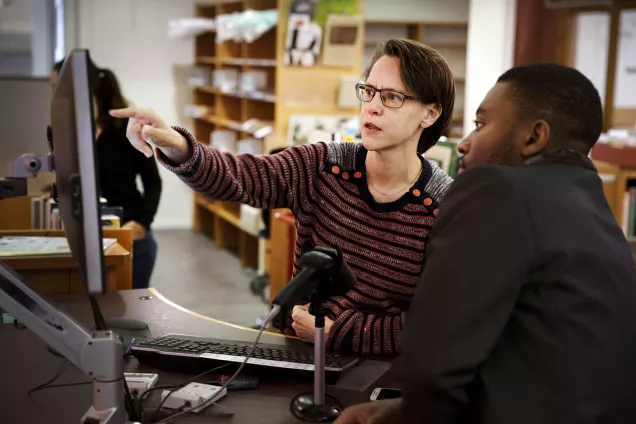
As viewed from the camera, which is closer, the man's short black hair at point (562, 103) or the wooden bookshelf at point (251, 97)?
the man's short black hair at point (562, 103)

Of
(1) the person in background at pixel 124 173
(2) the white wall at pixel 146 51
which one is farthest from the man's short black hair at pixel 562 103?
(2) the white wall at pixel 146 51

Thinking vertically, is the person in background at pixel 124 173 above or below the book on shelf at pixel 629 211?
above

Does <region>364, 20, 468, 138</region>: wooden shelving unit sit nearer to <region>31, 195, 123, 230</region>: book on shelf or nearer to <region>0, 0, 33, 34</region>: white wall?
<region>0, 0, 33, 34</region>: white wall

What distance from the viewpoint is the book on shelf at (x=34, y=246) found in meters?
2.35

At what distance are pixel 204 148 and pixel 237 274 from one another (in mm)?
4316

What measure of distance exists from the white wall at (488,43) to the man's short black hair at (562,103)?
13.4 ft

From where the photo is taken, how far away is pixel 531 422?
99cm

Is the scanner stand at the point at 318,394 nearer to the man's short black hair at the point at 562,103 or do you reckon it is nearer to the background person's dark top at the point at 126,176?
the man's short black hair at the point at 562,103

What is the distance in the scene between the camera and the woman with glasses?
177cm

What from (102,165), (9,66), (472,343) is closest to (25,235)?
(102,165)

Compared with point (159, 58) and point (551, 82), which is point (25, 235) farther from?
point (159, 58)

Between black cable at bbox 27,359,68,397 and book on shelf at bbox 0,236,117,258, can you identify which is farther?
book on shelf at bbox 0,236,117,258

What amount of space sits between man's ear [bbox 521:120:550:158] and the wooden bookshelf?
3.67m

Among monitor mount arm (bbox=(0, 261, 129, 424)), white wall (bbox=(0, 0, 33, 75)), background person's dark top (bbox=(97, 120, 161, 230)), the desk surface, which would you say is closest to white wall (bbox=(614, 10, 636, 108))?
white wall (bbox=(0, 0, 33, 75))
